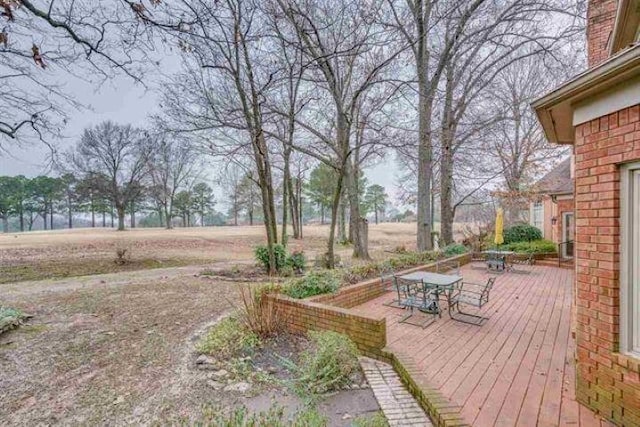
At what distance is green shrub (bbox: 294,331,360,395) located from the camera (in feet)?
12.5

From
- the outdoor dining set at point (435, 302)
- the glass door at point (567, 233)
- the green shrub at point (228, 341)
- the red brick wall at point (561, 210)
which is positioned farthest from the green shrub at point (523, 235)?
the green shrub at point (228, 341)

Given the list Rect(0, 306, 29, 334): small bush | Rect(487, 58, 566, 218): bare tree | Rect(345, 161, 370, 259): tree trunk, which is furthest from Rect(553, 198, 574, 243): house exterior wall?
Rect(0, 306, 29, 334): small bush

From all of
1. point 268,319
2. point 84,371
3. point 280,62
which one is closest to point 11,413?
point 84,371

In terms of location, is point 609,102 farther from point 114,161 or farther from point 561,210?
point 114,161

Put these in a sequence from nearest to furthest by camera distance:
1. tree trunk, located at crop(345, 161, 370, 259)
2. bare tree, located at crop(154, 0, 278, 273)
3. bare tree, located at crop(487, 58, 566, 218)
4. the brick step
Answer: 1. bare tree, located at crop(154, 0, 278, 273)
2. the brick step
3. tree trunk, located at crop(345, 161, 370, 259)
4. bare tree, located at crop(487, 58, 566, 218)

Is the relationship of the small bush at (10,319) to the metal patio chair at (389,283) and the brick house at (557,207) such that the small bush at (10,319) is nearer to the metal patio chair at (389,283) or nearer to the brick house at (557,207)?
the metal patio chair at (389,283)

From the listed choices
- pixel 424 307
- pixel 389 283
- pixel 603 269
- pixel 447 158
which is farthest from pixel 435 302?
pixel 447 158

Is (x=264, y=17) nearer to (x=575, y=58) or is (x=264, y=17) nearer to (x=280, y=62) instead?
(x=280, y=62)

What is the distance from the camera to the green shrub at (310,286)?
602 centimetres

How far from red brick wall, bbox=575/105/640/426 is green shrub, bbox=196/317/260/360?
402 centimetres

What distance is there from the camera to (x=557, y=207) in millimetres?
14242

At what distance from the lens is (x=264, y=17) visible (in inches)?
338

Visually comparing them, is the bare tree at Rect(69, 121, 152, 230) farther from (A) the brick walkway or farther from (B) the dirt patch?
(A) the brick walkway

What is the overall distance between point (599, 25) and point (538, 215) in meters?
14.8
